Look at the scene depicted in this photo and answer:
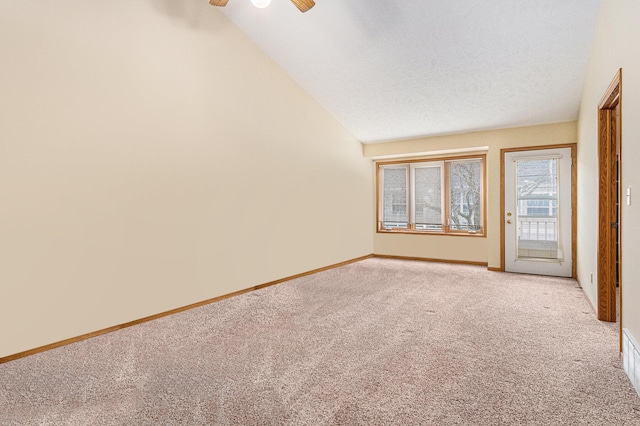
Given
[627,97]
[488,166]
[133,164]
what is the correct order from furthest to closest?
[488,166] → [133,164] → [627,97]

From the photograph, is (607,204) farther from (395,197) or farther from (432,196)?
(395,197)

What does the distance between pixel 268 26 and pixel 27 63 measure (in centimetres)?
248

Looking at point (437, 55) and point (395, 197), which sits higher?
point (437, 55)

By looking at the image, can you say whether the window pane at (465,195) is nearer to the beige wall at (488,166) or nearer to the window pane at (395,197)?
the beige wall at (488,166)

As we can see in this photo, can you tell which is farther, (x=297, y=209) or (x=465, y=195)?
(x=465, y=195)

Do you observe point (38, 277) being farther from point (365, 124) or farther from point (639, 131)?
point (365, 124)

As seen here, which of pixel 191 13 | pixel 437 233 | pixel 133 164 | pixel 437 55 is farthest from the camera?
pixel 437 233

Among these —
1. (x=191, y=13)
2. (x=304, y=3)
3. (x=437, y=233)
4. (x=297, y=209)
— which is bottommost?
(x=437, y=233)

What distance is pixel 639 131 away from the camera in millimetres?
1989

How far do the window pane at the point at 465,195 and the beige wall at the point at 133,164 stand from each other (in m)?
3.05

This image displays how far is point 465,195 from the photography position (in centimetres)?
643

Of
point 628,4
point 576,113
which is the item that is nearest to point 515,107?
point 576,113

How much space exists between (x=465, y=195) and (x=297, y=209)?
10.5 feet

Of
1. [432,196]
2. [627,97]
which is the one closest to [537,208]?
[432,196]
